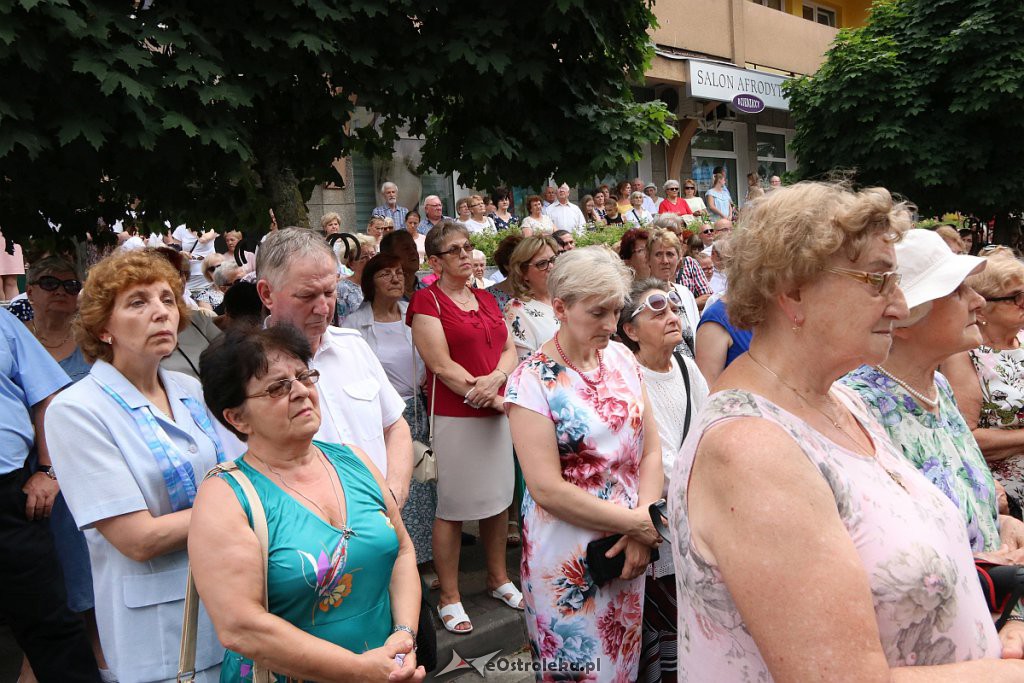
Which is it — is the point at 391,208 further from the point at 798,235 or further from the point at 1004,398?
the point at 798,235

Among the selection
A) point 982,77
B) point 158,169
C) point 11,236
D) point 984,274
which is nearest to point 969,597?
point 984,274

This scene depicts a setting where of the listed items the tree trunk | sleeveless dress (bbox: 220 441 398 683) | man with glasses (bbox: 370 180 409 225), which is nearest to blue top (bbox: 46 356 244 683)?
sleeveless dress (bbox: 220 441 398 683)

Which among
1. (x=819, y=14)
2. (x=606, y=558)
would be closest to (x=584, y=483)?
(x=606, y=558)

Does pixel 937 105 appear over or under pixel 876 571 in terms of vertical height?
over

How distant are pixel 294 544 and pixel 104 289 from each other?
1.25 m

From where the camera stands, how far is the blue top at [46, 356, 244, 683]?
2449 mm

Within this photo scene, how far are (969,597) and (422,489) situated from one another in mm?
3595

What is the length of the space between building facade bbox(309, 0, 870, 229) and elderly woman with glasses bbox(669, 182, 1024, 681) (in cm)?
1117

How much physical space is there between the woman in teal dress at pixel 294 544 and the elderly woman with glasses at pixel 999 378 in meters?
2.42

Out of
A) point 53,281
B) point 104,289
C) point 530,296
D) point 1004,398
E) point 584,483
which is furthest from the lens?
point 530,296

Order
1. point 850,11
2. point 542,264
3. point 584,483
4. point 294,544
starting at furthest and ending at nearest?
point 850,11
point 542,264
point 584,483
point 294,544

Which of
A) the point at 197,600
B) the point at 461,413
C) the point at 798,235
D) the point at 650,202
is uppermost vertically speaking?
the point at 650,202

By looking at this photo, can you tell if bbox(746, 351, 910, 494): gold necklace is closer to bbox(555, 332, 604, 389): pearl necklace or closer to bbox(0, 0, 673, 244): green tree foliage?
bbox(555, 332, 604, 389): pearl necklace

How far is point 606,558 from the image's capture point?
2.98 meters
